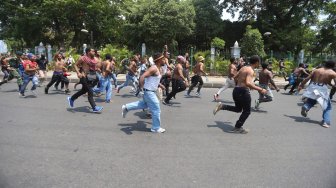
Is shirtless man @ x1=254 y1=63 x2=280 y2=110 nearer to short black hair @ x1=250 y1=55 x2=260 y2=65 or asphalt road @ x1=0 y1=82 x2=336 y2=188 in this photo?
asphalt road @ x1=0 y1=82 x2=336 y2=188

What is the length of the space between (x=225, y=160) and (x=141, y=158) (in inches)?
50.5

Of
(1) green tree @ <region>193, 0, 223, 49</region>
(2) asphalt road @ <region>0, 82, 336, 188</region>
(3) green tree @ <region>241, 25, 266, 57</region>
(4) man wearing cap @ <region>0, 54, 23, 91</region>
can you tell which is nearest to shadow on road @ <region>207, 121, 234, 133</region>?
(2) asphalt road @ <region>0, 82, 336, 188</region>

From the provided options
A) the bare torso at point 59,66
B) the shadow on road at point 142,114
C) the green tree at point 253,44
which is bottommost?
the shadow on road at point 142,114

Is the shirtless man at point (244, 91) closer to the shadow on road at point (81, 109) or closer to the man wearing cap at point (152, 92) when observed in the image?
the man wearing cap at point (152, 92)

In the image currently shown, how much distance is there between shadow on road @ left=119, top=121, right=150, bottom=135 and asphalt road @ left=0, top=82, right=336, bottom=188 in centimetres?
2

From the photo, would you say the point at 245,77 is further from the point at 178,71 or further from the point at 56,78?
the point at 56,78

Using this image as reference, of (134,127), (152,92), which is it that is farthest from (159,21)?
(152,92)

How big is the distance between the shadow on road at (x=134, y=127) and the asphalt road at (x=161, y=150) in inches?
0.8

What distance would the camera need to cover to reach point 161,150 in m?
5.26

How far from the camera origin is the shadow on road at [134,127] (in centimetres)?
646

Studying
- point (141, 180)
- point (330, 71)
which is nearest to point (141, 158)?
point (141, 180)

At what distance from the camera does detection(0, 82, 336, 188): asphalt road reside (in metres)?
4.14

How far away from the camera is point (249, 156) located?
16.8ft

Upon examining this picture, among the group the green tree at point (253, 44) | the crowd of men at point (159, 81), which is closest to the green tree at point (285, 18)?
Result: the green tree at point (253, 44)
